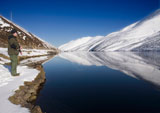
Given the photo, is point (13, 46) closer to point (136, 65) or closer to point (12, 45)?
point (12, 45)

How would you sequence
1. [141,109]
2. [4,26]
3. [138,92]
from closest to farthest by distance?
1. [141,109]
2. [138,92]
3. [4,26]

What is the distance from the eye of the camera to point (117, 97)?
10.3 m

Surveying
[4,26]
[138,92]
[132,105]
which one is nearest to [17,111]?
[132,105]

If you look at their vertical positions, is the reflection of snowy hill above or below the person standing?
below

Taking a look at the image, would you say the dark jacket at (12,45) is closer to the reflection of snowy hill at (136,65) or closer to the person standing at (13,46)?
the person standing at (13,46)

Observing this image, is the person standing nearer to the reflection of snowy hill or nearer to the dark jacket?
the dark jacket

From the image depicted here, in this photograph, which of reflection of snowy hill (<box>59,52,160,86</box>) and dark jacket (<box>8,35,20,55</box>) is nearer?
dark jacket (<box>8,35,20,55</box>)

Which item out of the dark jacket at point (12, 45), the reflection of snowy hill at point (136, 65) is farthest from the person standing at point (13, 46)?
the reflection of snowy hill at point (136, 65)

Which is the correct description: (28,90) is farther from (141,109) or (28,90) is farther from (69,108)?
(141,109)

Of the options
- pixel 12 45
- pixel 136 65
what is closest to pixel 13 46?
pixel 12 45

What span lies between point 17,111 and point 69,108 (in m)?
3.29

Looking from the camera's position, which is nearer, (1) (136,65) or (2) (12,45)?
(2) (12,45)

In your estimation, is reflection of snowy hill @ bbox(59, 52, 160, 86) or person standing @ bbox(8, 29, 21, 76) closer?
person standing @ bbox(8, 29, 21, 76)

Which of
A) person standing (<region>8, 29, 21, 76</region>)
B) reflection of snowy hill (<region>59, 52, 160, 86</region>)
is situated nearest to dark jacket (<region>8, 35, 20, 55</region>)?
person standing (<region>8, 29, 21, 76</region>)
